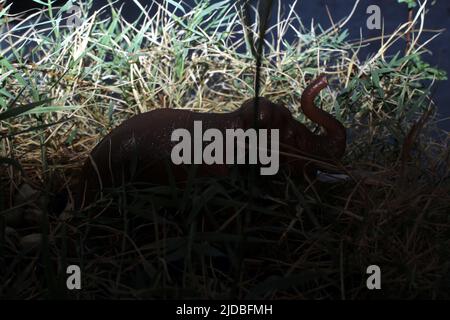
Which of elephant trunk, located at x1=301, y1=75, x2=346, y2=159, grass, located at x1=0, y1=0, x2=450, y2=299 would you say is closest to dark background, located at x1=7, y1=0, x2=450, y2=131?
grass, located at x1=0, y1=0, x2=450, y2=299

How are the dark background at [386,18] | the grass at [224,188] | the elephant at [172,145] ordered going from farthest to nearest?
1. the dark background at [386,18]
2. the elephant at [172,145]
3. the grass at [224,188]

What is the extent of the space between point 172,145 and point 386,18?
751mm

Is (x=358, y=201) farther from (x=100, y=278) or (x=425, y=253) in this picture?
(x=100, y=278)

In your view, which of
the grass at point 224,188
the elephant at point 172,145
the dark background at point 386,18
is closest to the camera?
the grass at point 224,188

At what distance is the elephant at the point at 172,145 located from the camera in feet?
3.14

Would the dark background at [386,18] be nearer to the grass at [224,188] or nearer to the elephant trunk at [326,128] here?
the grass at [224,188]

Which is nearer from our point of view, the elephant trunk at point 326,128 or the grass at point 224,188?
the grass at point 224,188

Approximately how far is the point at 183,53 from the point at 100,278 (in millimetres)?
671

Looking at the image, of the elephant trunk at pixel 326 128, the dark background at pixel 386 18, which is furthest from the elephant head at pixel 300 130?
the dark background at pixel 386 18

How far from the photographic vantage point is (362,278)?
0.83 m

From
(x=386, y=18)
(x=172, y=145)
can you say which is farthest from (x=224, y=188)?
(x=386, y=18)

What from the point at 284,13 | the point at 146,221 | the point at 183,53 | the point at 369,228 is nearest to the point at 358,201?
the point at 369,228

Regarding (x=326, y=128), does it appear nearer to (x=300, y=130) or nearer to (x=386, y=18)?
(x=300, y=130)

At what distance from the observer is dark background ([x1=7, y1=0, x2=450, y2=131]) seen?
1.48 metres
